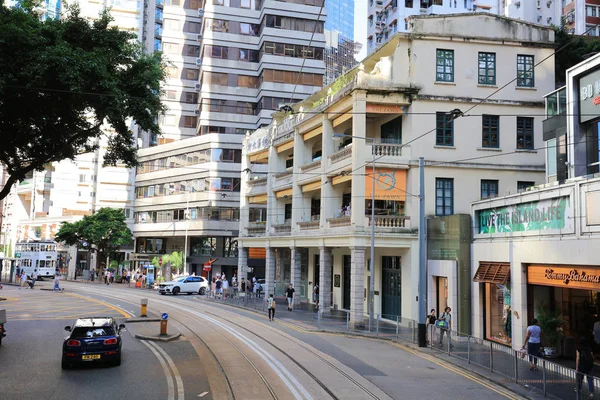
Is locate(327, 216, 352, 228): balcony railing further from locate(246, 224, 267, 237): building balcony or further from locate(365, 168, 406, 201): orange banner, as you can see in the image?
locate(246, 224, 267, 237): building balcony

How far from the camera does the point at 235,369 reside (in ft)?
52.6

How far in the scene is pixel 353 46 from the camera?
5610 inches

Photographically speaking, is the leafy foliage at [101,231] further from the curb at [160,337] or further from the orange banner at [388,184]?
the curb at [160,337]

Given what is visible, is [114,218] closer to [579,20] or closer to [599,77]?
[599,77]

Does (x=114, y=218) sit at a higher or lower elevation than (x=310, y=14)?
lower

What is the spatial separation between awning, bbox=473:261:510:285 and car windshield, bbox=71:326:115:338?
48.1ft

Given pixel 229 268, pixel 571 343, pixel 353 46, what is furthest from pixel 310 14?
pixel 353 46

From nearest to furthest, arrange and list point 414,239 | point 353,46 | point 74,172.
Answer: point 414,239, point 74,172, point 353,46

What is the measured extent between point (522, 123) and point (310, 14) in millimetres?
38997

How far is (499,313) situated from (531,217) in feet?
15.6

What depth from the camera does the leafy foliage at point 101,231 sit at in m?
62.2

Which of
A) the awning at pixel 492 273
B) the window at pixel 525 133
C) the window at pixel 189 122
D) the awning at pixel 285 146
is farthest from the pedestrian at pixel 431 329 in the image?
the window at pixel 189 122

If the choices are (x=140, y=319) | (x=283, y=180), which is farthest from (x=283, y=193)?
(x=140, y=319)

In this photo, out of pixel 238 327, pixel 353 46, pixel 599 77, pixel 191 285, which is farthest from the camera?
pixel 353 46
